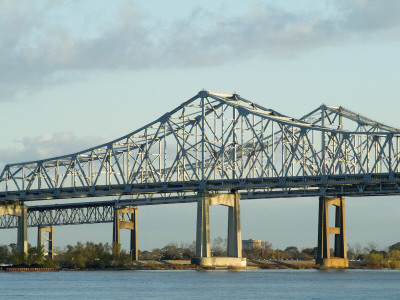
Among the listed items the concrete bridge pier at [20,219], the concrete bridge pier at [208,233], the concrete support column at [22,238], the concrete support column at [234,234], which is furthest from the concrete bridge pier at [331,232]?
the concrete bridge pier at [20,219]

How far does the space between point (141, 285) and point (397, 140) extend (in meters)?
41.6

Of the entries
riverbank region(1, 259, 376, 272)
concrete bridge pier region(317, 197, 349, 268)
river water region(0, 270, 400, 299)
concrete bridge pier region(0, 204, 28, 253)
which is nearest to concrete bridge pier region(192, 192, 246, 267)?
riverbank region(1, 259, 376, 272)

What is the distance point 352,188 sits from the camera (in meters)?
160

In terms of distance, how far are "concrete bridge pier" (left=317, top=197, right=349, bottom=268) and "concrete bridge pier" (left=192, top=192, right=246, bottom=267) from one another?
2142 centimetres

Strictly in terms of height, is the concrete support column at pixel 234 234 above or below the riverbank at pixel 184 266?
above

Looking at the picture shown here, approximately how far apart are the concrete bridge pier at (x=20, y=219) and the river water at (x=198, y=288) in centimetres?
3620

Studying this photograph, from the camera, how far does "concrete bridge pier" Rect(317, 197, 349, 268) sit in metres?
163

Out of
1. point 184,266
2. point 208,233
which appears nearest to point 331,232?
point 184,266

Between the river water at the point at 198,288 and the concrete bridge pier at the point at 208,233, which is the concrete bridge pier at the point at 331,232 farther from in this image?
the river water at the point at 198,288

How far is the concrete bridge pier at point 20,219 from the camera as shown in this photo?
162875 mm

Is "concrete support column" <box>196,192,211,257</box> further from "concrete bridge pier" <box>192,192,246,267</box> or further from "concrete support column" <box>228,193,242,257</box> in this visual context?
"concrete support column" <box>228,193,242,257</box>

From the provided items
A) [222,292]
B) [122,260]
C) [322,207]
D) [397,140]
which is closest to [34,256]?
[122,260]

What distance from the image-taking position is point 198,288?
10112 centimetres

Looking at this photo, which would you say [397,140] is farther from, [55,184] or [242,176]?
[55,184]
